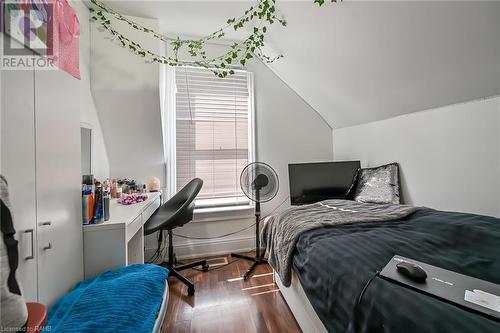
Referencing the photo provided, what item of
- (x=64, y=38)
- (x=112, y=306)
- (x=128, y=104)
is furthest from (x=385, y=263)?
(x=128, y=104)

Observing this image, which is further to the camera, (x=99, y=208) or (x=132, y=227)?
(x=132, y=227)

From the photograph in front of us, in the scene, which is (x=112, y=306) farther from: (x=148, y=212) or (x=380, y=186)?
(x=380, y=186)

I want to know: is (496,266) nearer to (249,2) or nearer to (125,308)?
(125,308)

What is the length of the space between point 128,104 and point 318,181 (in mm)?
2070

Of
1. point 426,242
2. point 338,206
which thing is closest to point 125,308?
point 426,242

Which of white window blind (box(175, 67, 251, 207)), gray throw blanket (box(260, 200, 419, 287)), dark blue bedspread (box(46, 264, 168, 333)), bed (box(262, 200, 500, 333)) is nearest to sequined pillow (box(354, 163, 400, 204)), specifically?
gray throw blanket (box(260, 200, 419, 287))

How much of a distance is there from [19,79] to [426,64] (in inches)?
87.7

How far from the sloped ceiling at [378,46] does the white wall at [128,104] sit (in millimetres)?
357

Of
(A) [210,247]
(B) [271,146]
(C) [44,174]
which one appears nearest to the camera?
(C) [44,174]

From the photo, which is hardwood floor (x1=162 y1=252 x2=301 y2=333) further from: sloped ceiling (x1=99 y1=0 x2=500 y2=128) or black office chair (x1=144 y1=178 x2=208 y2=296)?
sloped ceiling (x1=99 y1=0 x2=500 y2=128)

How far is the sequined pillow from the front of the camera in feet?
6.32

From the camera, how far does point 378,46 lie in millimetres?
1563

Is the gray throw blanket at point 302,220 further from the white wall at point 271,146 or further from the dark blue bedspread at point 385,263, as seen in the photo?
the white wall at point 271,146

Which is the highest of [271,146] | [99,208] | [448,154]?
[271,146]
